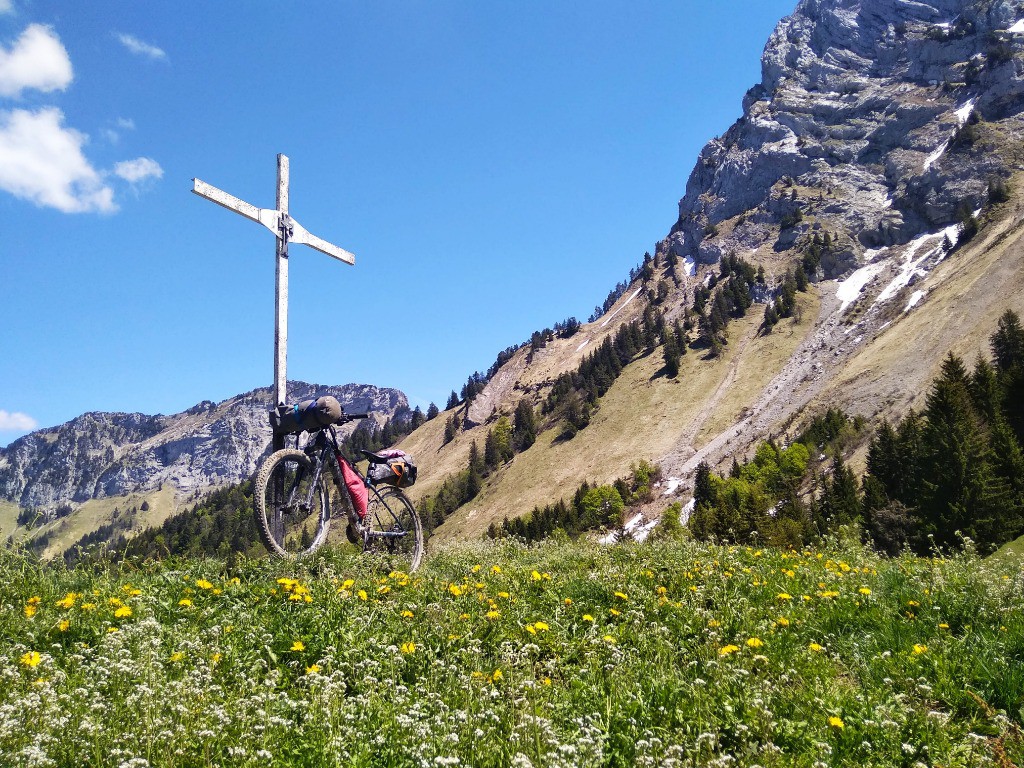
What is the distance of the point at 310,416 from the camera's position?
9023mm

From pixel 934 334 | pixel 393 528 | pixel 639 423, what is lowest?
pixel 393 528

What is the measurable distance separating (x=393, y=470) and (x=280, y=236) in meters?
4.87


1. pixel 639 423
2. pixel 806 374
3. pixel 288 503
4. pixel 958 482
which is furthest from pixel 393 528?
pixel 639 423

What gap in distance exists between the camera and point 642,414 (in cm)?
14450

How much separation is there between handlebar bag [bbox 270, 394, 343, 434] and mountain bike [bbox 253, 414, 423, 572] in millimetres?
292

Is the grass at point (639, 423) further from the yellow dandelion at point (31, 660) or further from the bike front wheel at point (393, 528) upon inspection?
the yellow dandelion at point (31, 660)

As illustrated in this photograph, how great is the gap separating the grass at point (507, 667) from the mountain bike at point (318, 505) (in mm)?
1000

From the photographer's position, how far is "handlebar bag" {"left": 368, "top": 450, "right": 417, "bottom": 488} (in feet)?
37.0

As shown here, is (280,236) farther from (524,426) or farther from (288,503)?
(524,426)

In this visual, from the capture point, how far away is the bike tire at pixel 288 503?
837 centimetres

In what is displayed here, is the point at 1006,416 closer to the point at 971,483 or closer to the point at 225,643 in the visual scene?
the point at 971,483

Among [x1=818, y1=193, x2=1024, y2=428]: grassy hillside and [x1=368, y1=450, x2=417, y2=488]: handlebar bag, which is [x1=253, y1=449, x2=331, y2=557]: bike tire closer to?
[x1=368, y1=450, x2=417, y2=488]: handlebar bag

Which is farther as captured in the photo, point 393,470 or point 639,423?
point 639,423

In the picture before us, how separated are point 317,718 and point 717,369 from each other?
15389 cm
